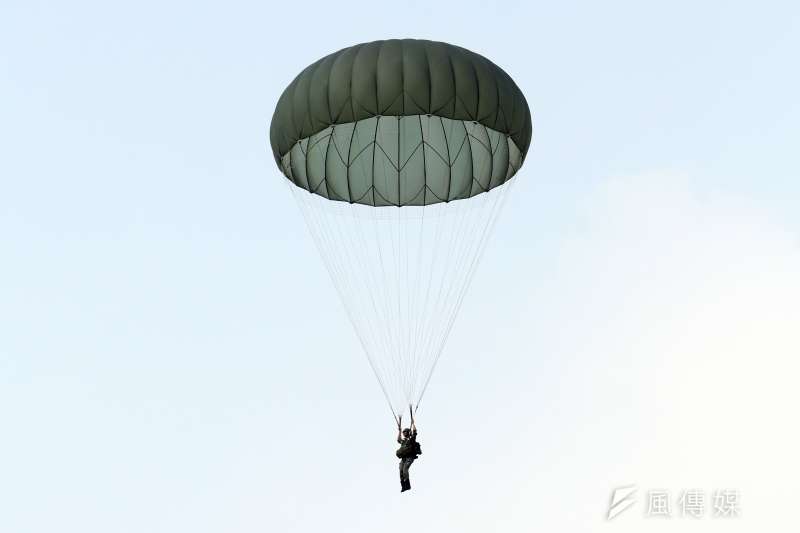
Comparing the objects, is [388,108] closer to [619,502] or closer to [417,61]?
[417,61]

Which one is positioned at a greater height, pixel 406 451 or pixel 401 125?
pixel 401 125

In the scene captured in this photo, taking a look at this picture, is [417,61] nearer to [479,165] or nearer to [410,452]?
[479,165]

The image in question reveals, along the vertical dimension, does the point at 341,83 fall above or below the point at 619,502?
above

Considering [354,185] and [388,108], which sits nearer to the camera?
[388,108]

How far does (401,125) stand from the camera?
3575 cm

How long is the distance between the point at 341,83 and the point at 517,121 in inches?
153

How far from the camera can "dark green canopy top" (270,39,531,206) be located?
3362 centimetres

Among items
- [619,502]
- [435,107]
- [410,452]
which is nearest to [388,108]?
[435,107]

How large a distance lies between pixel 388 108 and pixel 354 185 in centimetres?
278

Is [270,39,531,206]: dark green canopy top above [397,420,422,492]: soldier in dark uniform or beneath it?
above

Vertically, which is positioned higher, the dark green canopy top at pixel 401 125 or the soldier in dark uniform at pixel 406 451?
the dark green canopy top at pixel 401 125

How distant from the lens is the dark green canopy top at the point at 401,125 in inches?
1324

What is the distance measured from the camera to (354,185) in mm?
35844

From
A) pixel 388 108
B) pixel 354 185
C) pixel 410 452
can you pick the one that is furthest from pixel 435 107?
pixel 410 452
